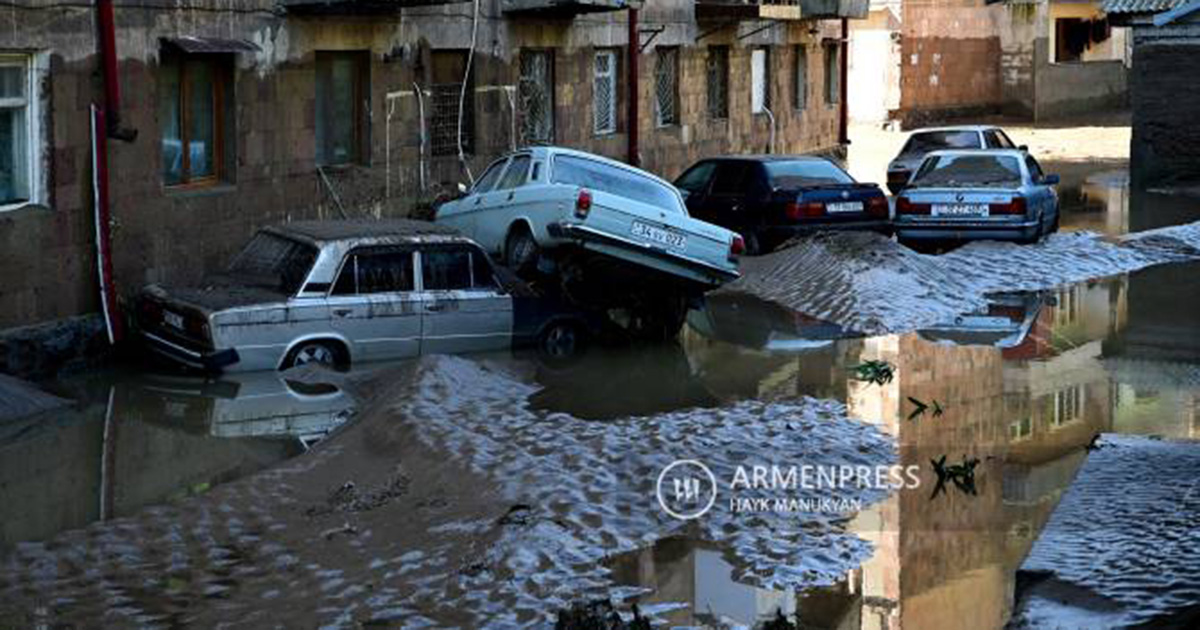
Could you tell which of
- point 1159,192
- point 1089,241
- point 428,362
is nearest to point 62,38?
point 428,362

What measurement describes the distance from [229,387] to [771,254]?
28.1 feet

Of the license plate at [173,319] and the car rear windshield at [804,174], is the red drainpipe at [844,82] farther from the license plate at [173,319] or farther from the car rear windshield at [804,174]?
the license plate at [173,319]

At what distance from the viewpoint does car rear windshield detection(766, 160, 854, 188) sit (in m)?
22.4

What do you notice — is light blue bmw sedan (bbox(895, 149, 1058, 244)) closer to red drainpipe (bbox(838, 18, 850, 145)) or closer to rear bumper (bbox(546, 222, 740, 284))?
rear bumper (bbox(546, 222, 740, 284))

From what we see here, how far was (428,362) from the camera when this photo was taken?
13805 mm

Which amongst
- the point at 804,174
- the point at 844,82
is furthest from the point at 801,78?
the point at 804,174

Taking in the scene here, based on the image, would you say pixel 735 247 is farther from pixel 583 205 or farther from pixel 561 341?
pixel 561 341

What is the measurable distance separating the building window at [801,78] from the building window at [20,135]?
72.3ft

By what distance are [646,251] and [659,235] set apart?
0.20 meters

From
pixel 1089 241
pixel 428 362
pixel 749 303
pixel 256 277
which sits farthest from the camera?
pixel 1089 241

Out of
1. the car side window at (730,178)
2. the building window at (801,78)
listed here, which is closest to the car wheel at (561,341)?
the car side window at (730,178)

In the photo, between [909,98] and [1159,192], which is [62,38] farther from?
[909,98]

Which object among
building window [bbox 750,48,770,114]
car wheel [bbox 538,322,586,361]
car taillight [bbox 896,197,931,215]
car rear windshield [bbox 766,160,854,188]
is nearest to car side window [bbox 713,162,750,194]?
car rear windshield [bbox 766,160,854,188]

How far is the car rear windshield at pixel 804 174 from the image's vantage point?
73.6 ft
